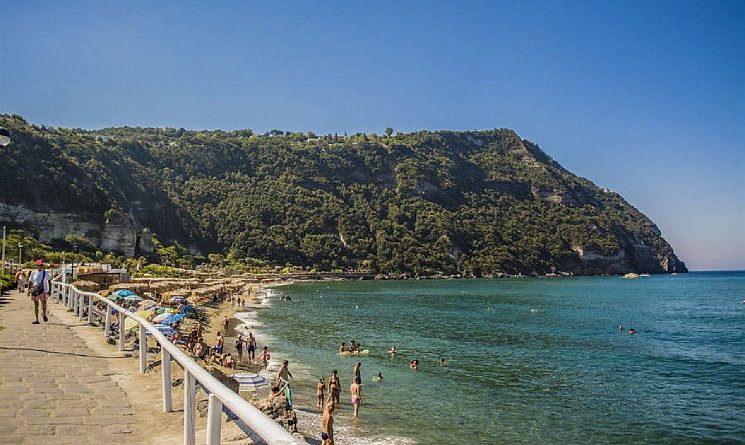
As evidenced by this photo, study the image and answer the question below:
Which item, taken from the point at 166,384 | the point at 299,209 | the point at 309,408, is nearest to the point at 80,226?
the point at 299,209

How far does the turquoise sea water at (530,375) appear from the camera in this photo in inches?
584

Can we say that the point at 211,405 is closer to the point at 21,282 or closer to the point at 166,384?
the point at 166,384

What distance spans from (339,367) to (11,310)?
13.1 metres

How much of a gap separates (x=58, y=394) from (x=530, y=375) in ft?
67.8

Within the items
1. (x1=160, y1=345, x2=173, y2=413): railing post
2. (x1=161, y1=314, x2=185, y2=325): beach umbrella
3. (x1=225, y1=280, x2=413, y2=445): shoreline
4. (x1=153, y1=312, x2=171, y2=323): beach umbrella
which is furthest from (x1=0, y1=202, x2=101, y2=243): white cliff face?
(x1=160, y1=345, x2=173, y2=413): railing post

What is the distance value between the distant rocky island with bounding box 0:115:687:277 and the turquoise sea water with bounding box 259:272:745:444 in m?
66.6

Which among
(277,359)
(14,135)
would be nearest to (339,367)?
(277,359)

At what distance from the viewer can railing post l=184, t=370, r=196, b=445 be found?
3.88 meters

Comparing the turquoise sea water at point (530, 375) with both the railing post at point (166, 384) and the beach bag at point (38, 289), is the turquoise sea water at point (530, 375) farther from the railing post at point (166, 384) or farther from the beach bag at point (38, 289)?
the railing post at point (166, 384)

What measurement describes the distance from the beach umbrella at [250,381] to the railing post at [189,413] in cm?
1070

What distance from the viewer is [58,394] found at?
589 cm

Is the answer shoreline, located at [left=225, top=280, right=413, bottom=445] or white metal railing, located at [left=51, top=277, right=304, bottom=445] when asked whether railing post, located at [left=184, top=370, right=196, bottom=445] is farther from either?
shoreline, located at [left=225, top=280, right=413, bottom=445]

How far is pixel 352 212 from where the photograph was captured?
166750 millimetres

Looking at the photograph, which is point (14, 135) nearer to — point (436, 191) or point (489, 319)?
point (489, 319)
